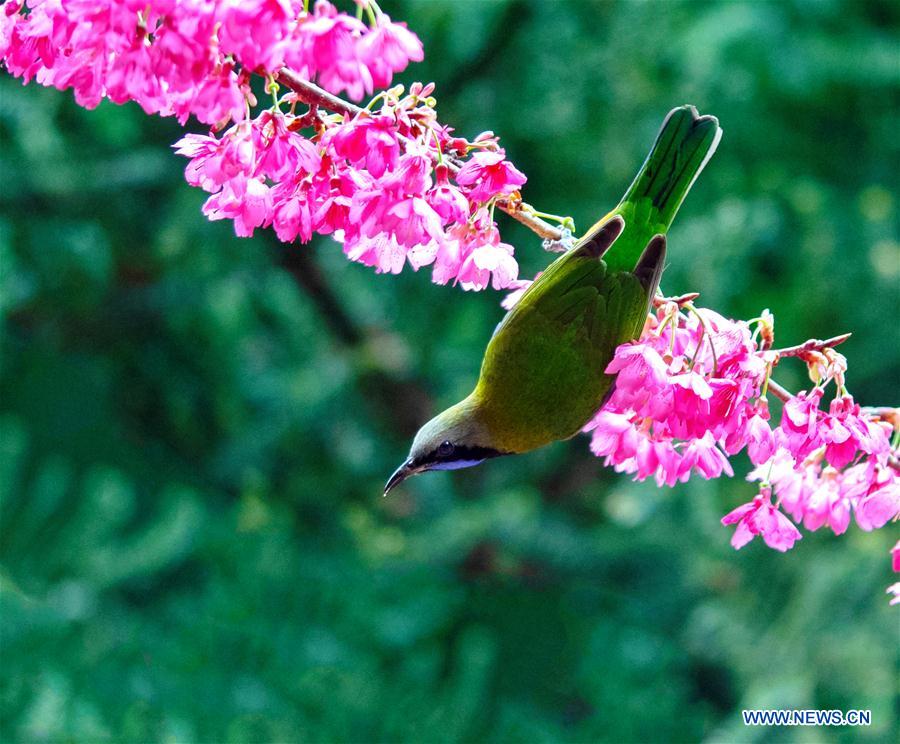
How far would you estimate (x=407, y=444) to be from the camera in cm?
403

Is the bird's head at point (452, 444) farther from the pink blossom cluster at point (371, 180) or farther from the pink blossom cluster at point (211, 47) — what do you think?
the pink blossom cluster at point (211, 47)

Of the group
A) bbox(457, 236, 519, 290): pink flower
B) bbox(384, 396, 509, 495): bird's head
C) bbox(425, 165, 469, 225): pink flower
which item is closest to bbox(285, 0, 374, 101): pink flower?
bbox(425, 165, 469, 225): pink flower

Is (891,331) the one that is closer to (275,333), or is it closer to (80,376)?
(275,333)

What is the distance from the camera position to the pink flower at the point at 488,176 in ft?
3.50

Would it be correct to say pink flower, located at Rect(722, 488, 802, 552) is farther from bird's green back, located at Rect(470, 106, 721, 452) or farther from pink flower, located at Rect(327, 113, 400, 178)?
pink flower, located at Rect(327, 113, 400, 178)

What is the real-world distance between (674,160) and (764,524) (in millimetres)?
443

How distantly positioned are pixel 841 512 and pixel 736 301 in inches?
96.3

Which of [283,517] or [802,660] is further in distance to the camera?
[283,517]

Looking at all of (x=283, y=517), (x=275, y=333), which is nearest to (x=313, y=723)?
(x=283, y=517)

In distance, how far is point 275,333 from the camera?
13.6 feet

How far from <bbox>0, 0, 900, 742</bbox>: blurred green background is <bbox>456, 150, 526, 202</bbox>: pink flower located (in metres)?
2.11

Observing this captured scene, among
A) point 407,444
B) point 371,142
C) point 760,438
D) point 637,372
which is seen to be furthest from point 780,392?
point 407,444

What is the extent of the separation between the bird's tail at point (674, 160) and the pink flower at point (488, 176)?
0.74 feet

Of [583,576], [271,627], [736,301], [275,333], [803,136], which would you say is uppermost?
[803,136]
